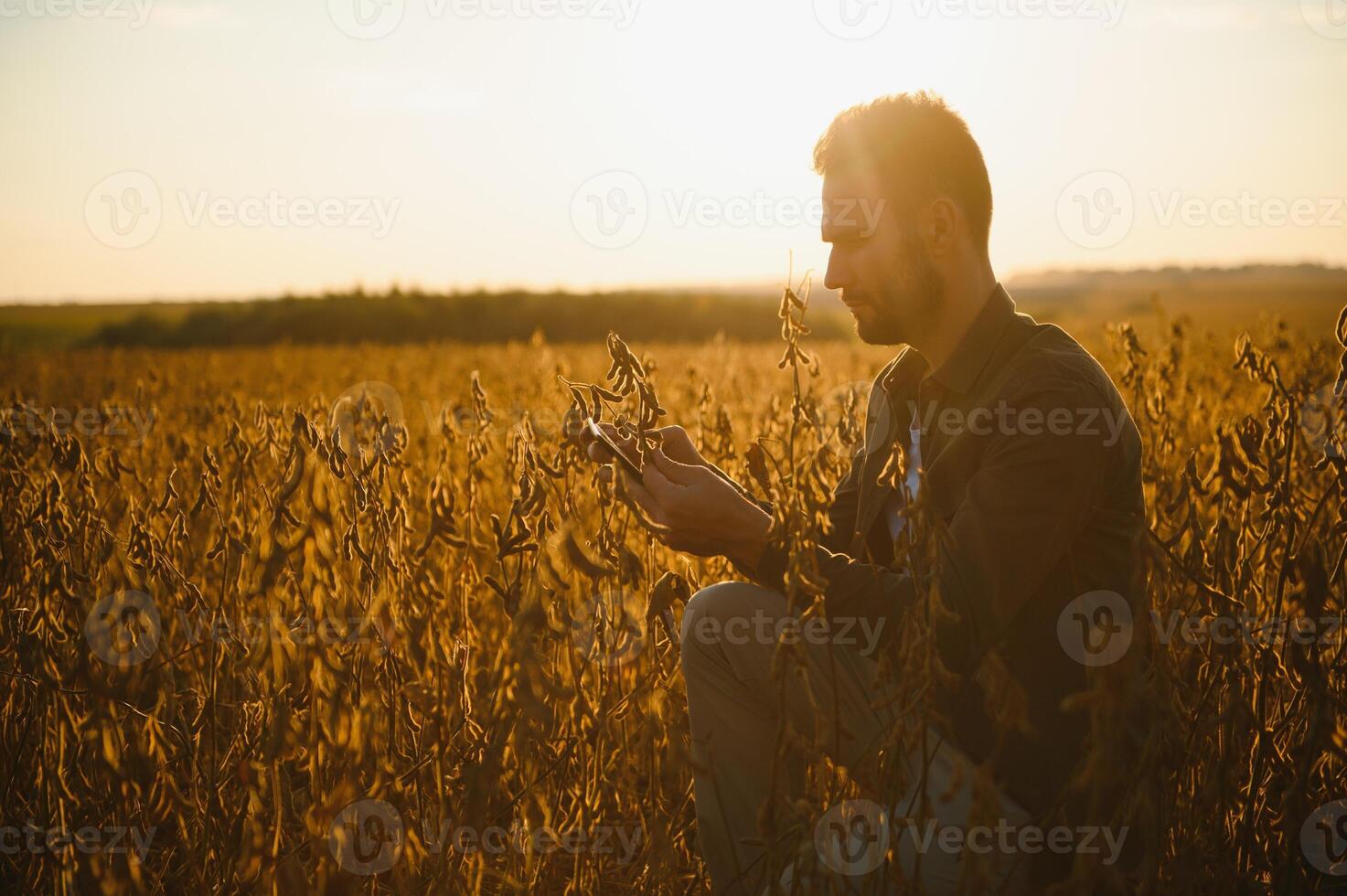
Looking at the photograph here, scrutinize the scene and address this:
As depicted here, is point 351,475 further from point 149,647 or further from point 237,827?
point 237,827

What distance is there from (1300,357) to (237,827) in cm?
528

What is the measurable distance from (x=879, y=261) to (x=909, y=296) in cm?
10

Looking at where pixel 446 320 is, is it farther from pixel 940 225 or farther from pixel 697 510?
pixel 697 510

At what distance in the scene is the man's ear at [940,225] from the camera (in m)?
2.21

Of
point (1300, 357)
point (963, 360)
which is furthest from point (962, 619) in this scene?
point (1300, 357)

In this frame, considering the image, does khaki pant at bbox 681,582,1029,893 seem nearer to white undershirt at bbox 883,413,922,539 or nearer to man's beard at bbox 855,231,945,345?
white undershirt at bbox 883,413,922,539

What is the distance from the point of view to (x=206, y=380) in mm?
10031

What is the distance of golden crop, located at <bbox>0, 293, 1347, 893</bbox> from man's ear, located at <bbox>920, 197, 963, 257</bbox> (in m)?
0.38

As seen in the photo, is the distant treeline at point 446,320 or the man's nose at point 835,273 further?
the distant treeline at point 446,320

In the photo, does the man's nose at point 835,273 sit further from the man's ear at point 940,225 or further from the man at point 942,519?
the man's ear at point 940,225

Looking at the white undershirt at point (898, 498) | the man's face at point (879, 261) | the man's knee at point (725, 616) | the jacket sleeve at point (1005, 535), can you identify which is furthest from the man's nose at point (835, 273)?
the man's knee at point (725, 616)

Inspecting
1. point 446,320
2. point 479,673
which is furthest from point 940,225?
point 446,320

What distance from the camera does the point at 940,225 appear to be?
2221 mm

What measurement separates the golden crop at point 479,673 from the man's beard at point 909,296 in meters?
0.18
